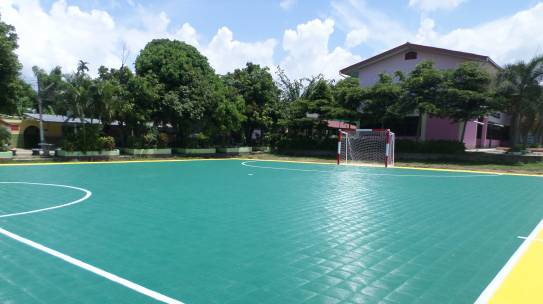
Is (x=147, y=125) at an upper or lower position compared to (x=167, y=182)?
upper

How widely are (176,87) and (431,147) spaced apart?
16.5m

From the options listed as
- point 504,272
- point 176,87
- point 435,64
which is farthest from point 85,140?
point 435,64

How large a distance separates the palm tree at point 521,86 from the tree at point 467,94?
76 cm

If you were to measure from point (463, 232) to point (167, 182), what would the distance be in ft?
28.0

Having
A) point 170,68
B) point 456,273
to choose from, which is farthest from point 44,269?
point 170,68

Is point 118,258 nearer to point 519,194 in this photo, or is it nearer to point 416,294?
point 416,294

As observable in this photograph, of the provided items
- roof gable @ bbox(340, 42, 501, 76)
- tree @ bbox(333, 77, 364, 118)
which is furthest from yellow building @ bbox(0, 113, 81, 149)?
roof gable @ bbox(340, 42, 501, 76)

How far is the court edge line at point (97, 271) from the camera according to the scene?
3.28 m

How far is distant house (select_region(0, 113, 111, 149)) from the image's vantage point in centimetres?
2538

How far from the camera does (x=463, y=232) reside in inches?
225

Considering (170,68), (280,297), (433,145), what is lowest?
(280,297)

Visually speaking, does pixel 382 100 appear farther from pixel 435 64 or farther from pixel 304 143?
pixel 304 143

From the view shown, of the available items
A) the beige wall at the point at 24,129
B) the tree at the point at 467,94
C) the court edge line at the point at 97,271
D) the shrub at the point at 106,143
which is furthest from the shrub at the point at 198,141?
the court edge line at the point at 97,271

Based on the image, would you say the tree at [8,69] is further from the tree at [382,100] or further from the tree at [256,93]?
the tree at [382,100]
